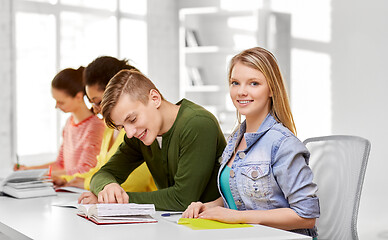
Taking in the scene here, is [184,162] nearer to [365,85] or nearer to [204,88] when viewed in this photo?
[365,85]

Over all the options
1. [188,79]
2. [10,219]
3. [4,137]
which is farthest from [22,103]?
[10,219]

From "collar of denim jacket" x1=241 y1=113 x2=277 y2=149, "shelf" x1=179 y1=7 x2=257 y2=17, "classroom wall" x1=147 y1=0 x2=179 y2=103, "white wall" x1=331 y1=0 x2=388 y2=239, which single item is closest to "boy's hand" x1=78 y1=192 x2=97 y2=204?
"collar of denim jacket" x1=241 y1=113 x2=277 y2=149

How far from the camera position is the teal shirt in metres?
2.01

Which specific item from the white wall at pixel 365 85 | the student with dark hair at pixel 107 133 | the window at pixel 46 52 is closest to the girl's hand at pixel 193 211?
the student with dark hair at pixel 107 133

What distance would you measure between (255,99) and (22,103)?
4038 mm

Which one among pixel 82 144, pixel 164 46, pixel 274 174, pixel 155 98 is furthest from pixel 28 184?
pixel 164 46

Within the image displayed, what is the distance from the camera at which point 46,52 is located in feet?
18.8

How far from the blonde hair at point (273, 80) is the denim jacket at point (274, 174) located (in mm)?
36

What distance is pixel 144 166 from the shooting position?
8.42ft

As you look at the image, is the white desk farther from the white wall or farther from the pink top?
the white wall

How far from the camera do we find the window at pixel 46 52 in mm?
5508

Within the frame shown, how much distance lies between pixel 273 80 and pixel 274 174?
1.08 ft

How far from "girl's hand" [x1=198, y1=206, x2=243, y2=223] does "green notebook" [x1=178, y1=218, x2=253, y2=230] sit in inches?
0.6

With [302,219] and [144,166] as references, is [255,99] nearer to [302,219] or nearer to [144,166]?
[302,219]
